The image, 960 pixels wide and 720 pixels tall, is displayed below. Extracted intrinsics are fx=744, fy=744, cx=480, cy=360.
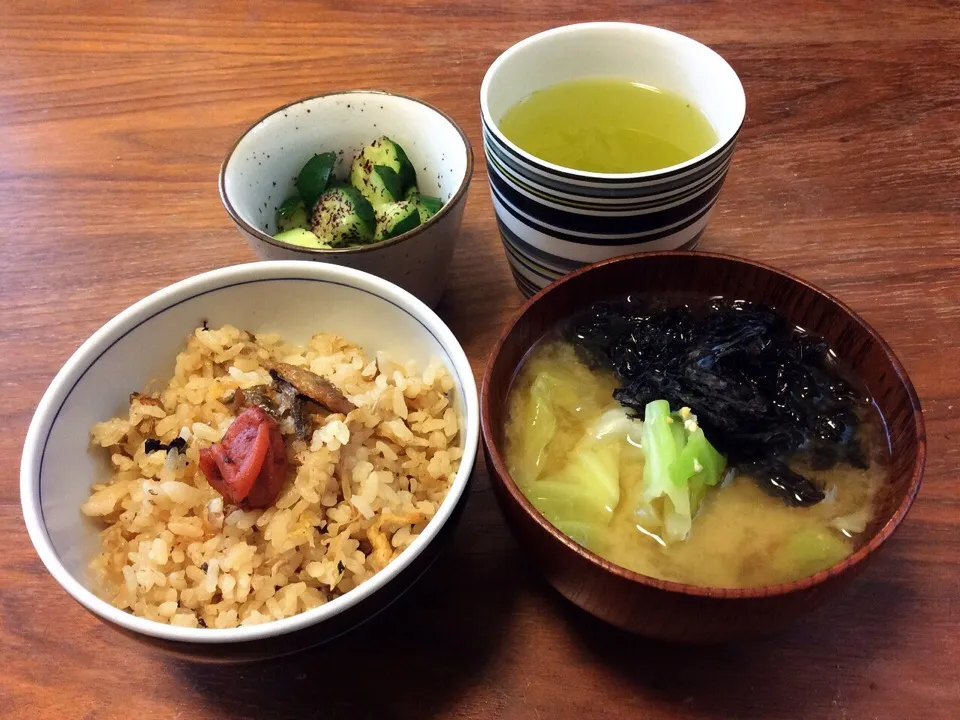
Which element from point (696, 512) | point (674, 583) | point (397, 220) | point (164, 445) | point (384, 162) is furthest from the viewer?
A: point (384, 162)

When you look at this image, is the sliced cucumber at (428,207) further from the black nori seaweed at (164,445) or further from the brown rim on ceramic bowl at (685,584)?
the black nori seaweed at (164,445)

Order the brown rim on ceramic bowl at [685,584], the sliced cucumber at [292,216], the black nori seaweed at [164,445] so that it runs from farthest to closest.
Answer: the sliced cucumber at [292,216]
the black nori seaweed at [164,445]
the brown rim on ceramic bowl at [685,584]

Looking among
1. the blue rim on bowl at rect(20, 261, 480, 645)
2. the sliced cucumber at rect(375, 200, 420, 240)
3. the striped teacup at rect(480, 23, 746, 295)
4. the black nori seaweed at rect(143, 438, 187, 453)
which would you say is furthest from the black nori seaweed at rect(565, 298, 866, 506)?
the black nori seaweed at rect(143, 438, 187, 453)

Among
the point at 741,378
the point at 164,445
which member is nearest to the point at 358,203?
the point at 164,445

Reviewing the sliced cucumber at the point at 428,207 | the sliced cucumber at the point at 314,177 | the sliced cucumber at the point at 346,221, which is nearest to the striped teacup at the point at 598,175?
the sliced cucumber at the point at 428,207

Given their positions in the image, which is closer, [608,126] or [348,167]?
[608,126]

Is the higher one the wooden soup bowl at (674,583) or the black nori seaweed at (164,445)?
the wooden soup bowl at (674,583)

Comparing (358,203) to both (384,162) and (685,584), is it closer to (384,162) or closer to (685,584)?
(384,162)
